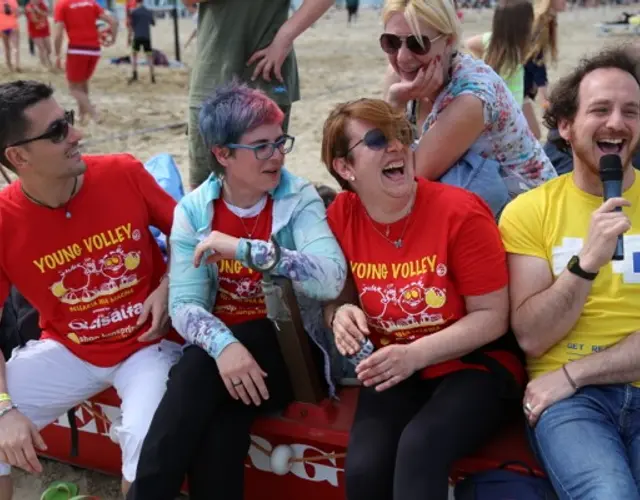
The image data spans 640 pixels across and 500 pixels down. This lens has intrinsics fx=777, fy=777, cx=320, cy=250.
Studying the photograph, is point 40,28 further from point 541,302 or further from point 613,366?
point 613,366

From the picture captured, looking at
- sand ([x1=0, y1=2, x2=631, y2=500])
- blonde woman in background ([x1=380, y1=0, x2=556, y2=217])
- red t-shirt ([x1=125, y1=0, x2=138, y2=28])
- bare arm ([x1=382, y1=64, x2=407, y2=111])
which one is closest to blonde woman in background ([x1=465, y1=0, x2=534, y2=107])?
sand ([x1=0, y1=2, x2=631, y2=500])

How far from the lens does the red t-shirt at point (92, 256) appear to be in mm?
2652

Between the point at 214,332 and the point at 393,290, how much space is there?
1.89 feet

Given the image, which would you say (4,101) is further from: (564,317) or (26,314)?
(564,317)

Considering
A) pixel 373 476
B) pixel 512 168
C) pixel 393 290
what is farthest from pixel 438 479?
pixel 512 168

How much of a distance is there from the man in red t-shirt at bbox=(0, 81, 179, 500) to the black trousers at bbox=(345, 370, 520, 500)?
773mm

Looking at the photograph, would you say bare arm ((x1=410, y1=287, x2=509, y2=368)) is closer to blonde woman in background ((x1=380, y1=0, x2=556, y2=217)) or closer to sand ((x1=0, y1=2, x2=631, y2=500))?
blonde woman in background ((x1=380, y1=0, x2=556, y2=217))

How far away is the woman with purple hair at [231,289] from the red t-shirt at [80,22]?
6976mm

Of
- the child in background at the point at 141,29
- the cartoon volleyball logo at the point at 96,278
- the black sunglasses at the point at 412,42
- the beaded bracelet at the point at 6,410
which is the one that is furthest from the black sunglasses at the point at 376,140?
the child in background at the point at 141,29

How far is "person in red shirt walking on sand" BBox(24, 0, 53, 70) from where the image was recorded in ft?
42.7

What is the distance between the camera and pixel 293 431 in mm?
2482

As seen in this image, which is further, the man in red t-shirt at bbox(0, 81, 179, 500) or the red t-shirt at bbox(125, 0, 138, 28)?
the red t-shirt at bbox(125, 0, 138, 28)

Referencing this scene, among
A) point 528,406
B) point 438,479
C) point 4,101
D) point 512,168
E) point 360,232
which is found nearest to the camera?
point 438,479

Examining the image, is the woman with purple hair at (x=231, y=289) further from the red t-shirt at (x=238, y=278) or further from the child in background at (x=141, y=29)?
the child in background at (x=141, y=29)
